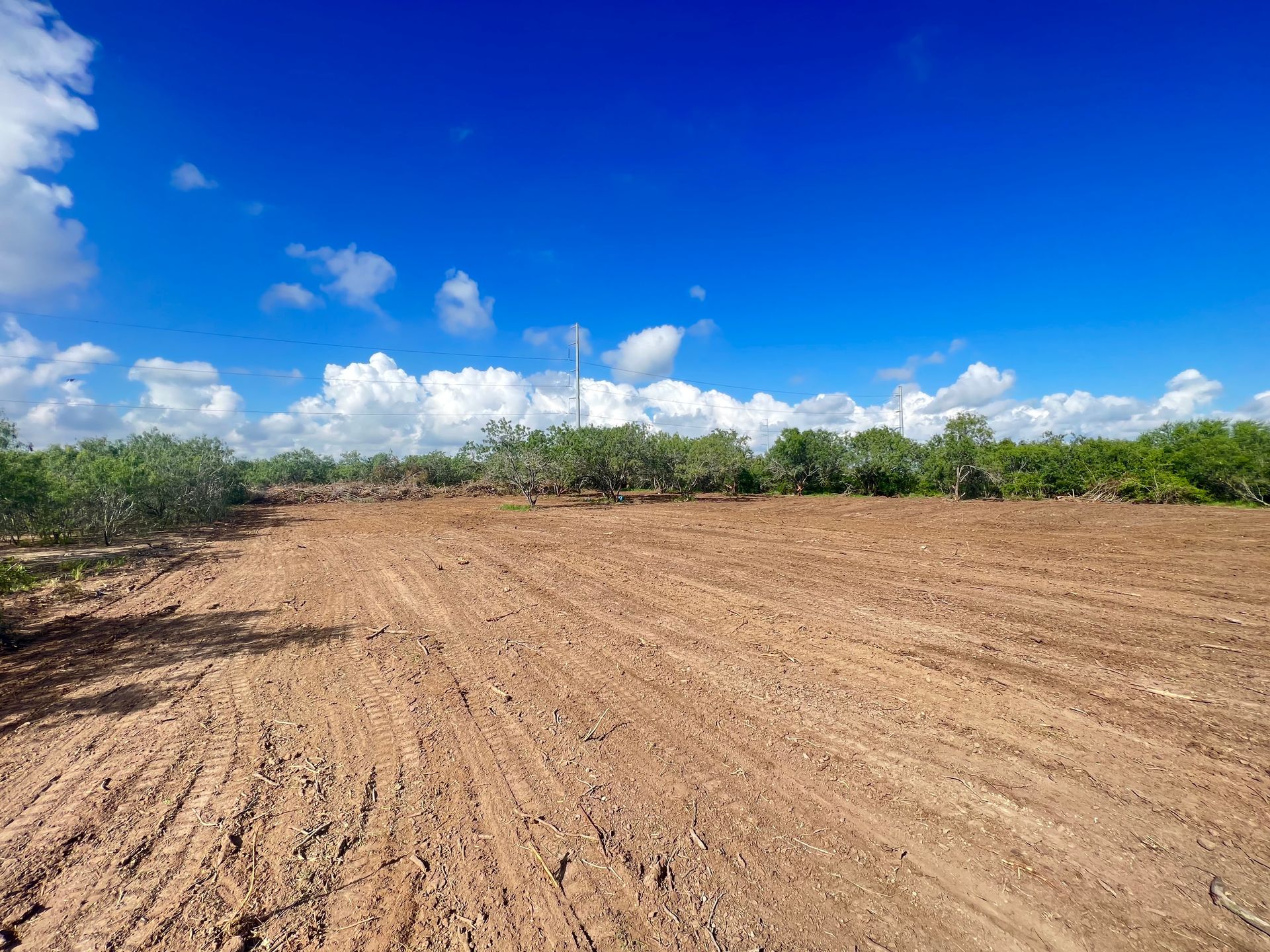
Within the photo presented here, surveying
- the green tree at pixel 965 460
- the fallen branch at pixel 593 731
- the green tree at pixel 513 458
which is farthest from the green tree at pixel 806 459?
the fallen branch at pixel 593 731

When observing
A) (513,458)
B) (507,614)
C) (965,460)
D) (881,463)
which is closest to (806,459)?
(881,463)

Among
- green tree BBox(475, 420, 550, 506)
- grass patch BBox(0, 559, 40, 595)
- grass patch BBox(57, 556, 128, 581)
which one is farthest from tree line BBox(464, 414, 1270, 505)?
grass patch BBox(0, 559, 40, 595)

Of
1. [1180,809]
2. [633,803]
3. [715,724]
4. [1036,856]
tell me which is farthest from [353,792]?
[1180,809]

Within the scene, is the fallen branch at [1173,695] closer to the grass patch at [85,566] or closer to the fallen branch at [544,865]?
the fallen branch at [544,865]

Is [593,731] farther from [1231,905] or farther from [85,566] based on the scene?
[85,566]

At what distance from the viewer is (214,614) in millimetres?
6594

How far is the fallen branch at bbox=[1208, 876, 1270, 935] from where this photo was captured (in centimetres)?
204

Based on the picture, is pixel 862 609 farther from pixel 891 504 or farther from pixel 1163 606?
pixel 891 504

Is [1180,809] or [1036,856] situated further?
[1180,809]

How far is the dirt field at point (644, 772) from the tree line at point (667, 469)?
9.44 meters

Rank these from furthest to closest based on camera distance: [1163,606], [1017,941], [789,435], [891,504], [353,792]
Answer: [789,435]
[891,504]
[1163,606]
[353,792]
[1017,941]

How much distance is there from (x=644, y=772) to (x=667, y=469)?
3074 cm

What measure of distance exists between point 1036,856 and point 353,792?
3.76 metres

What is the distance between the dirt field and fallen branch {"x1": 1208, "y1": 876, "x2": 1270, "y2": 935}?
6cm
